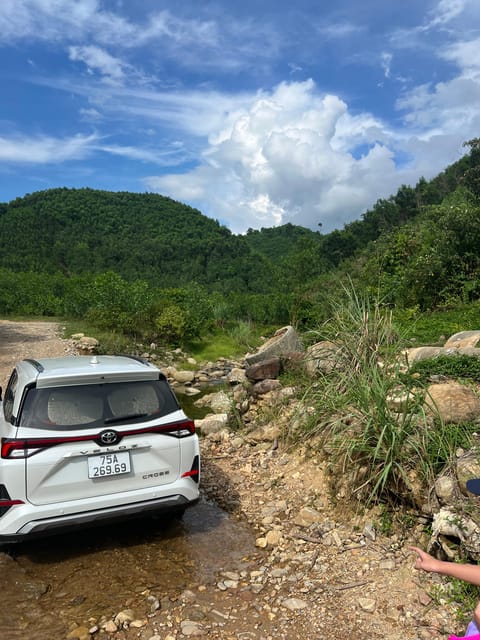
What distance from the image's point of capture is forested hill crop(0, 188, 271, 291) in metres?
53.2

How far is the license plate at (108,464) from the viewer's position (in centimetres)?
357

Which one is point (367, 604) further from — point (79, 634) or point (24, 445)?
point (24, 445)

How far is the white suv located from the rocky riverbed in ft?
1.87

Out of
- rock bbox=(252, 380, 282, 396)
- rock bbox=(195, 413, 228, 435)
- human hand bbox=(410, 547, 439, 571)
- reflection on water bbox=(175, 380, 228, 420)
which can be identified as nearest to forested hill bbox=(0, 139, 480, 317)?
reflection on water bbox=(175, 380, 228, 420)

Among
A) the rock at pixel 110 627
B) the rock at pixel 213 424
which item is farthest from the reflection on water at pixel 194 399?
the rock at pixel 110 627

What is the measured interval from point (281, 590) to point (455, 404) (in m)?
2.68

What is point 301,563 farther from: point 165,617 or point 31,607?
point 31,607

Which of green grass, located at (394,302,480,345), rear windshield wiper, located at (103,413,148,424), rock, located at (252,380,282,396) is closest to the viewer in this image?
rear windshield wiper, located at (103,413,148,424)

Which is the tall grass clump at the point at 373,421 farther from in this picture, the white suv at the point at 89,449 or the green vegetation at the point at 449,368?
the white suv at the point at 89,449

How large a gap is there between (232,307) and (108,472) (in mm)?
23189

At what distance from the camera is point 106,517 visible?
360 centimetres

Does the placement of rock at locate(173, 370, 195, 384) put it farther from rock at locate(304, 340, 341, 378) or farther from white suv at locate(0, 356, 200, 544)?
white suv at locate(0, 356, 200, 544)

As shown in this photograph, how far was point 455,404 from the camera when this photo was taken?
4930 mm

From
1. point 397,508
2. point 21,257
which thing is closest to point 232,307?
point 397,508
